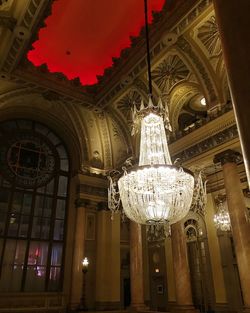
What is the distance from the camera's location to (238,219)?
670 centimetres

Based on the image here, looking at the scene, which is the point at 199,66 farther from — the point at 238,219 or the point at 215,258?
the point at 215,258

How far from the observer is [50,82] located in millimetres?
9617

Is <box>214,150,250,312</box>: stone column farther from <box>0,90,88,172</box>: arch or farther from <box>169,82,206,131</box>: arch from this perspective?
<box>0,90,88,172</box>: arch

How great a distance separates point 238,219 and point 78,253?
19.5ft

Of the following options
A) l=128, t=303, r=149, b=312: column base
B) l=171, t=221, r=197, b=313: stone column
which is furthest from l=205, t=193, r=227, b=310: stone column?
l=171, t=221, r=197, b=313: stone column

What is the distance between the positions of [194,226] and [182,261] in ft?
13.6

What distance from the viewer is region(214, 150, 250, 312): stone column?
20.3 feet

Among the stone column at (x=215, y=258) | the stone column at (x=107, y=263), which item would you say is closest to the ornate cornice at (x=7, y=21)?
the stone column at (x=107, y=263)

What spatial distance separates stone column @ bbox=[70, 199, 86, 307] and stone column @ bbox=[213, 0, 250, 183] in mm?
9595

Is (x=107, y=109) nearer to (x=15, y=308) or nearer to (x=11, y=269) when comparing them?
(x=11, y=269)

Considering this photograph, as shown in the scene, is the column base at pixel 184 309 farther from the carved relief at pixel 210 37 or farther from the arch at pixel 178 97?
the carved relief at pixel 210 37

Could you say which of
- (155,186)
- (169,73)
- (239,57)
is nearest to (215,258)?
(169,73)

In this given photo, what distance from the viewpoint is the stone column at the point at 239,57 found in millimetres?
1530

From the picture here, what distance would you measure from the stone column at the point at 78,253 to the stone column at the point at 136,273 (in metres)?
1.89
